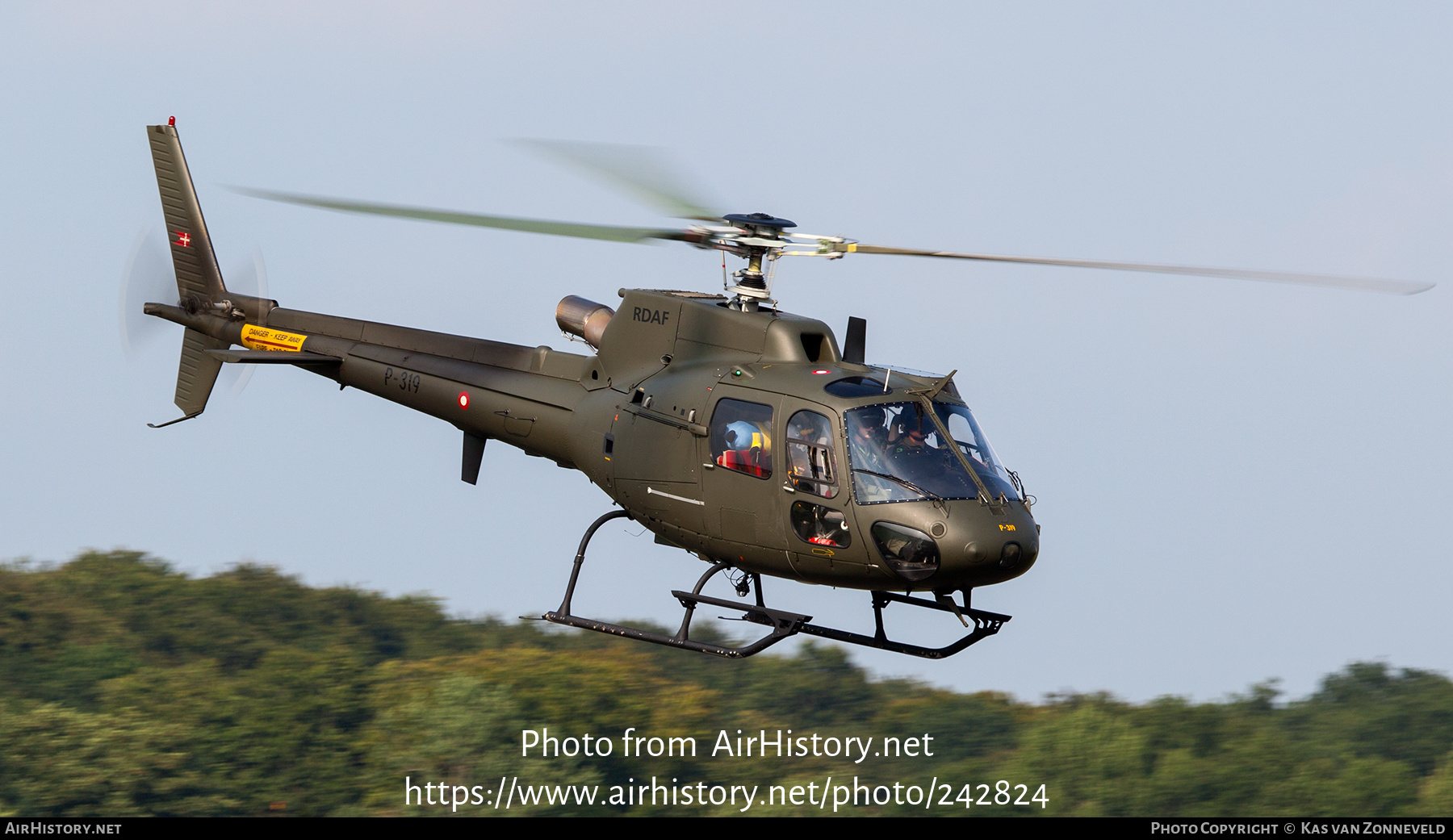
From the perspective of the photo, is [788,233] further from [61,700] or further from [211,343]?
[61,700]

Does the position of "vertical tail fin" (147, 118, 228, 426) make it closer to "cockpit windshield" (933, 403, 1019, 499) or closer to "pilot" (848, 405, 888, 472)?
"pilot" (848, 405, 888, 472)

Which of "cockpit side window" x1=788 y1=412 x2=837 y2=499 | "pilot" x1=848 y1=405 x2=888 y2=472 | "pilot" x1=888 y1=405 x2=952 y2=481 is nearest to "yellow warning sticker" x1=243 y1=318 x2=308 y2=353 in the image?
"cockpit side window" x1=788 y1=412 x2=837 y2=499

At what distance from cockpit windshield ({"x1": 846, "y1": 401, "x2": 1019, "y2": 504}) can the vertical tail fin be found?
1018 centimetres

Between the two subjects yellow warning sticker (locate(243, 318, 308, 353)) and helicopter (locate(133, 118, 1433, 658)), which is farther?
yellow warning sticker (locate(243, 318, 308, 353))

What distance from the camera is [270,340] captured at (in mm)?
18703

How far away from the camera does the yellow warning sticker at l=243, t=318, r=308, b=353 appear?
18.4m

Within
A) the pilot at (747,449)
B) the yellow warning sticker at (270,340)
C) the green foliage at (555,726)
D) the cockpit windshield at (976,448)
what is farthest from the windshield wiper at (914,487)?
the green foliage at (555,726)

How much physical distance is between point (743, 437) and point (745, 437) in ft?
0.09

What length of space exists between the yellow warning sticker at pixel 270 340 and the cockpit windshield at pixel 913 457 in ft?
27.4

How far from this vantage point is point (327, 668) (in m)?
68.9

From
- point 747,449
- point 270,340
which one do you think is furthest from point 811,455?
point 270,340

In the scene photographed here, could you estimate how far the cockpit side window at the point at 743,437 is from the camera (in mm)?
13461

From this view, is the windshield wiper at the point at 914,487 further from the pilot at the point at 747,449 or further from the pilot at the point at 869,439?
the pilot at the point at 747,449
